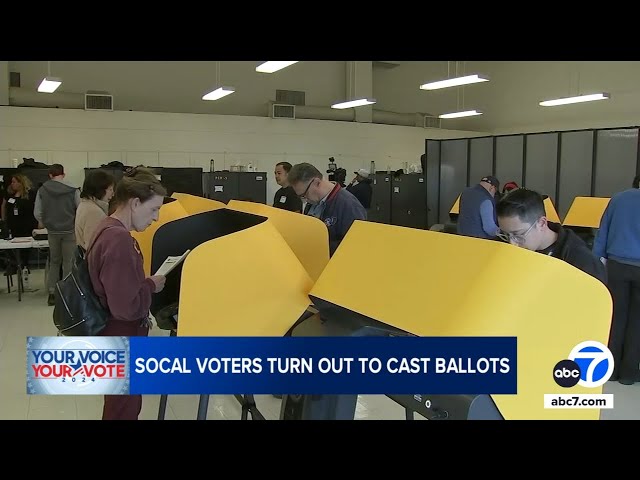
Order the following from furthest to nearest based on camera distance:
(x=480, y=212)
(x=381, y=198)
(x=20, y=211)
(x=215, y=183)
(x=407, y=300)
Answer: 1. (x=381, y=198)
2. (x=215, y=183)
3. (x=20, y=211)
4. (x=480, y=212)
5. (x=407, y=300)

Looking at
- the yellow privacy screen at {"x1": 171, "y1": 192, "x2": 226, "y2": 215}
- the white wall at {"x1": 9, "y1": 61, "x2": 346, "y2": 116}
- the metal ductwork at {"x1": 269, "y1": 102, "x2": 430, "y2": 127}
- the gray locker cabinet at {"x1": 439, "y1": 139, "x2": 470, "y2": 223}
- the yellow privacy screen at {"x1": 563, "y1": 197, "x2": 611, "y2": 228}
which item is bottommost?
the yellow privacy screen at {"x1": 563, "y1": 197, "x2": 611, "y2": 228}

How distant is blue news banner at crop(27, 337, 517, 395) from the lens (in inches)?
48.4

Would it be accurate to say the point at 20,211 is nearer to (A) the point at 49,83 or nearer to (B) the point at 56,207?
(A) the point at 49,83

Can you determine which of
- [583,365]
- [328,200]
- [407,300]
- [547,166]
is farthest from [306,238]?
[547,166]

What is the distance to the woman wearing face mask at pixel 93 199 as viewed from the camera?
3.91m

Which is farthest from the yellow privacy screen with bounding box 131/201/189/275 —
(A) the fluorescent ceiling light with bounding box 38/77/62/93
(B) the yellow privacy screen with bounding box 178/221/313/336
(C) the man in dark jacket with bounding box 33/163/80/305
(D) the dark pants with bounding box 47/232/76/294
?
(A) the fluorescent ceiling light with bounding box 38/77/62/93

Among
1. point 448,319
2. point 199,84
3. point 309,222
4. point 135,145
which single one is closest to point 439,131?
point 199,84

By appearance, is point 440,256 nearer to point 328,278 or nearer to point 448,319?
point 448,319

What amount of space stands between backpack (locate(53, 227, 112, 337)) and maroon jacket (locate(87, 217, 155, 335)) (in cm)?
3

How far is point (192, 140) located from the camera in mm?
10977

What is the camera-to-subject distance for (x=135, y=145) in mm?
10469

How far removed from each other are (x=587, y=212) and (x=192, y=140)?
7611 mm

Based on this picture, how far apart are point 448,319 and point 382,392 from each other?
0.34m

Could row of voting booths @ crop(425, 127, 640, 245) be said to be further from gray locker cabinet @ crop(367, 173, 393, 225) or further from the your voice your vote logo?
the your voice your vote logo
